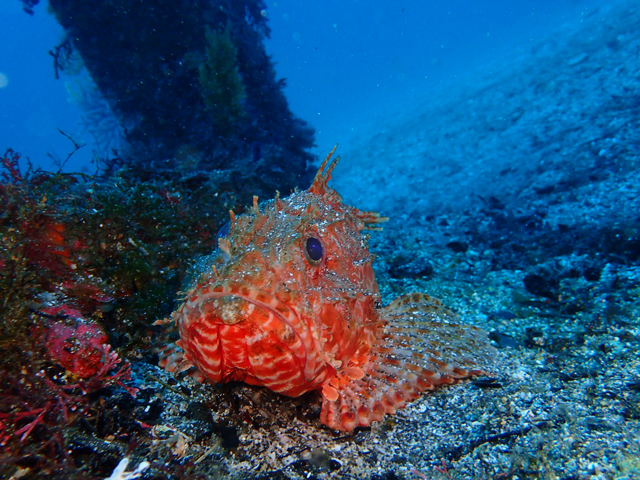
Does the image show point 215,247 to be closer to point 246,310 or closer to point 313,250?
point 313,250

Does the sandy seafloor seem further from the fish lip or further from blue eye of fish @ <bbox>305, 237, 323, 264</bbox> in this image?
blue eye of fish @ <bbox>305, 237, 323, 264</bbox>

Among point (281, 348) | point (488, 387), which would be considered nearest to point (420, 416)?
point (488, 387)

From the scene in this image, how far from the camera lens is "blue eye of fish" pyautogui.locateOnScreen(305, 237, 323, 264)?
8.24ft

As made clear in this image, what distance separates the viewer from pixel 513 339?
12.7ft

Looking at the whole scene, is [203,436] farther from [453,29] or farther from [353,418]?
[453,29]

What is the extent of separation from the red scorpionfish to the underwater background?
290 mm

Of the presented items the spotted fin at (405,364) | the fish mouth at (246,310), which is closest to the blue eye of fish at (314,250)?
the fish mouth at (246,310)

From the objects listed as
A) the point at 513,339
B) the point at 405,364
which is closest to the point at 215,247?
the point at 405,364

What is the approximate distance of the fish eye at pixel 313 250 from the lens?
8.20ft

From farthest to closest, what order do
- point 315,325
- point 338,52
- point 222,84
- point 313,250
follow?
point 338,52 → point 222,84 → point 313,250 → point 315,325

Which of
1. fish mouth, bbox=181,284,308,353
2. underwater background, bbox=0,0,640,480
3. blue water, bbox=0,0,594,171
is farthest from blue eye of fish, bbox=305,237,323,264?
blue water, bbox=0,0,594,171

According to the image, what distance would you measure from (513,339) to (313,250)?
2916 mm

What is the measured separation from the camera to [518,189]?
9.60 m

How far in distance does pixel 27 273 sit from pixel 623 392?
4822mm
